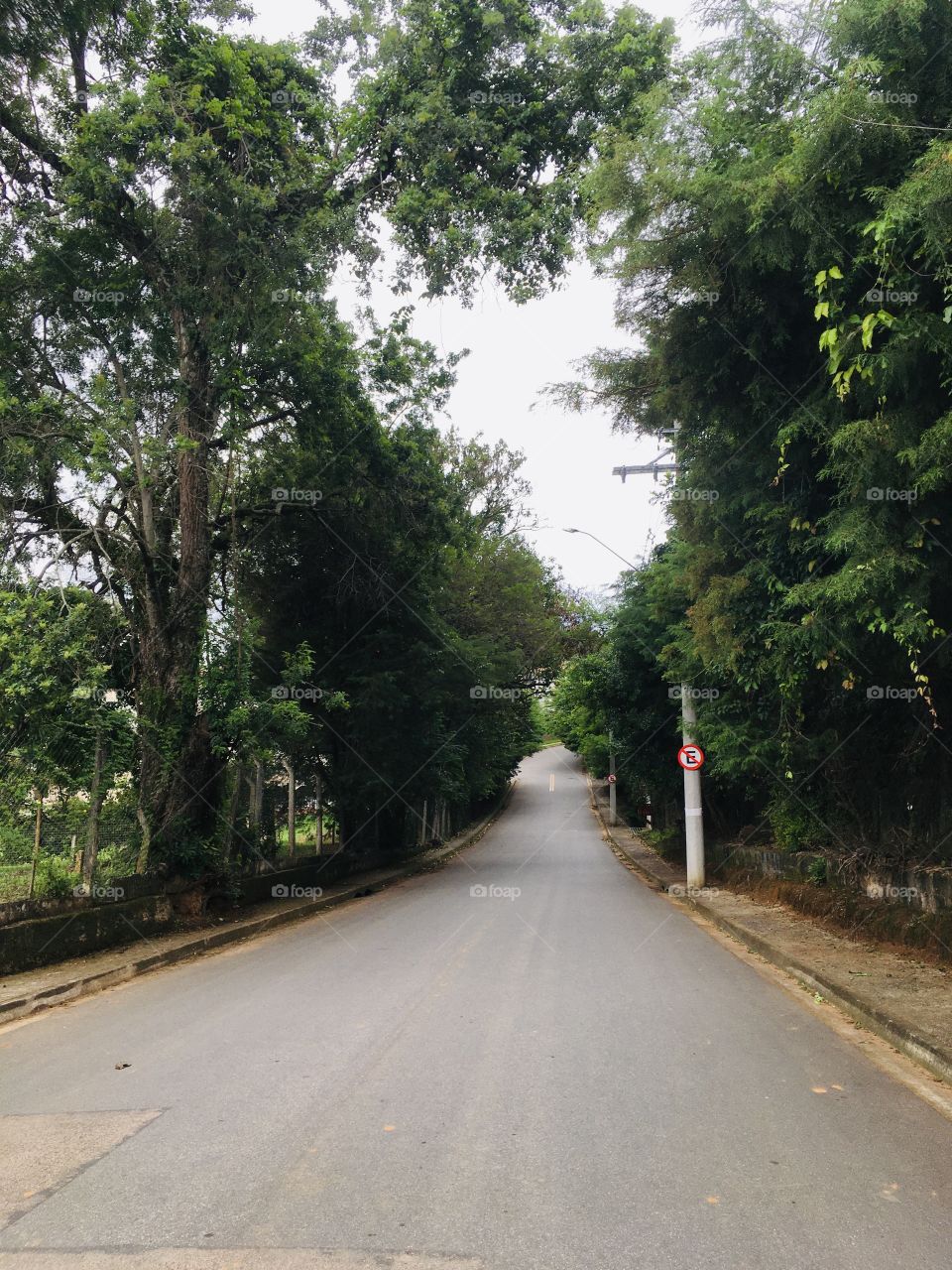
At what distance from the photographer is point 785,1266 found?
333 cm

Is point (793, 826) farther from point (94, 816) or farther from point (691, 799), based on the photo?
point (94, 816)

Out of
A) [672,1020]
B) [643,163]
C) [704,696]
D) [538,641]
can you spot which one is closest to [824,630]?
[672,1020]

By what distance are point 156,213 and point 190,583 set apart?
537 centimetres

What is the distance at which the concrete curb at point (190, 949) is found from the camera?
838 cm

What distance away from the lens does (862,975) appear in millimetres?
8578

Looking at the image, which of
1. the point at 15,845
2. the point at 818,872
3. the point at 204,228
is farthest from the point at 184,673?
the point at 818,872

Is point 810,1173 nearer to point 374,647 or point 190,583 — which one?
point 190,583

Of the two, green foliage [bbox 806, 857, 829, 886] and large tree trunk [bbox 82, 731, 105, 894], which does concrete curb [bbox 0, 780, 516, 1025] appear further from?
green foliage [bbox 806, 857, 829, 886]

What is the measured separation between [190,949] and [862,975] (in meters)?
7.99

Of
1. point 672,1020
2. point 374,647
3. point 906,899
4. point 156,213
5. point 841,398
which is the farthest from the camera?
point 374,647

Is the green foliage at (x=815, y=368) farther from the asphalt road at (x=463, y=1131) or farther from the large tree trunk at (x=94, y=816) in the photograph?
the large tree trunk at (x=94, y=816)

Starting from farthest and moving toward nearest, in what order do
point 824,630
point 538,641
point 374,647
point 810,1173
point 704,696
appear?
1. point 538,641
2. point 374,647
3. point 704,696
4. point 824,630
5. point 810,1173

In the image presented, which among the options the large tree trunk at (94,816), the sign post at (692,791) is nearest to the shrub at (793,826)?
the sign post at (692,791)

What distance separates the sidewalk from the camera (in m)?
6.45
